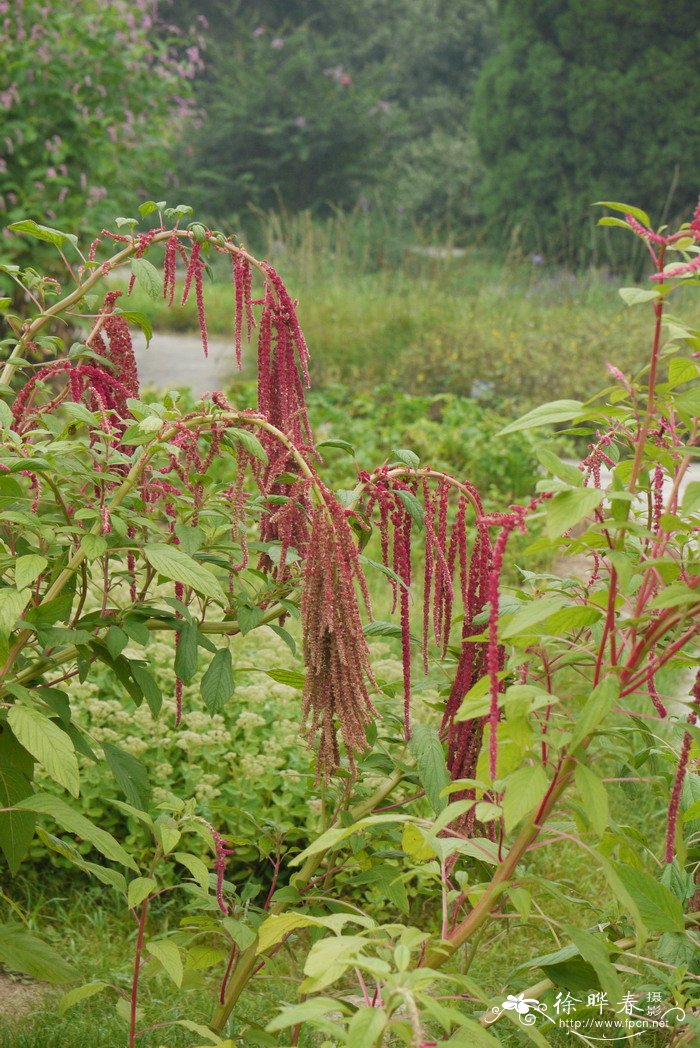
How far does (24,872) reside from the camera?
2.81 meters

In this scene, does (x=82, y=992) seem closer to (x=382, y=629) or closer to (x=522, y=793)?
(x=382, y=629)

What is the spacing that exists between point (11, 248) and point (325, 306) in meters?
2.85

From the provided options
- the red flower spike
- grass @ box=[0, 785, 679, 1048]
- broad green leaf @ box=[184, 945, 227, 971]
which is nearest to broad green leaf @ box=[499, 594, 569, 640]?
the red flower spike

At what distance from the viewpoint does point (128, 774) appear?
180 centimetres

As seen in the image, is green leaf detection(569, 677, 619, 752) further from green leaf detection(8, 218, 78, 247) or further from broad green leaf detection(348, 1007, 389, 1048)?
green leaf detection(8, 218, 78, 247)

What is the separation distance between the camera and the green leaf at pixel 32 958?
1578 mm

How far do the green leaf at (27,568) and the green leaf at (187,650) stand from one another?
0.96 feet

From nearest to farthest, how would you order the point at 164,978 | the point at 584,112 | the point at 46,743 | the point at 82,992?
the point at 46,743 < the point at 82,992 < the point at 164,978 < the point at 584,112

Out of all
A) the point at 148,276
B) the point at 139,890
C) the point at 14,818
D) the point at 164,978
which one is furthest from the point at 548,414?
the point at 164,978

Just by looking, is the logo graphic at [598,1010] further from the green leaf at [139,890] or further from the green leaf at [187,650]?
the green leaf at [187,650]

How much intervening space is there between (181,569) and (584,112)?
1540cm

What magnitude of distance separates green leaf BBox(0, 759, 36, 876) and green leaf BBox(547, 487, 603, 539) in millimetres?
929

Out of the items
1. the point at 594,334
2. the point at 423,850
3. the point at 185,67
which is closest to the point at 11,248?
the point at 185,67

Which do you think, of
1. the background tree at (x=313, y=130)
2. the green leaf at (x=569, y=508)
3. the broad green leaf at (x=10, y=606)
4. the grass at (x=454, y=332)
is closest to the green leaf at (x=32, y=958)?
the broad green leaf at (x=10, y=606)
